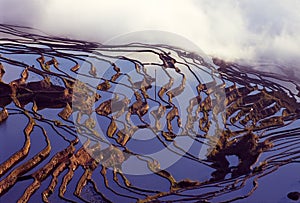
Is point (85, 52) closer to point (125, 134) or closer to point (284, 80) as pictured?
point (125, 134)

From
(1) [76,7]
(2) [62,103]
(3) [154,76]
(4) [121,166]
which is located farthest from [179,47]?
(4) [121,166]

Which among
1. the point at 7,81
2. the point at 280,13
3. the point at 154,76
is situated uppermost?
the point at 280,13

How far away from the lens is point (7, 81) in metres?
3.80

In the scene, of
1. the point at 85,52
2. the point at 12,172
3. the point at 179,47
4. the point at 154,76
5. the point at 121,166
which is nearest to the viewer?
the point at 12,172

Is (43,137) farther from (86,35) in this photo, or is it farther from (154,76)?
(86,35)

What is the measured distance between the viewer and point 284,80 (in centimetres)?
509

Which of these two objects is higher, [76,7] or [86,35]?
[76,7]

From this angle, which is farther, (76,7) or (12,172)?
(76,7)

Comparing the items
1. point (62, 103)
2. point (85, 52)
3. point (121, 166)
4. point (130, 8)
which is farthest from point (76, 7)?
point (121, 166)

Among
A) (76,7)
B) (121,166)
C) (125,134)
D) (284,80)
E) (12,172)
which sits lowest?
(12,172)

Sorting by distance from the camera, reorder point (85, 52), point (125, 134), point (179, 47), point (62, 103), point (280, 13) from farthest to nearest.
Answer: point (280, 13), point (179, 47), point (85, 52), point (62, 103), point (125, 134)

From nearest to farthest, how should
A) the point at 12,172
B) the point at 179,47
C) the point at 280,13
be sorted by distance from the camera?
the point at 12,172, the point at 179,47, the point at 280,13

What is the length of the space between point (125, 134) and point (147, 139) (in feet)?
0.62

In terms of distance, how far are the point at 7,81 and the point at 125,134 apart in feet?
4.18
